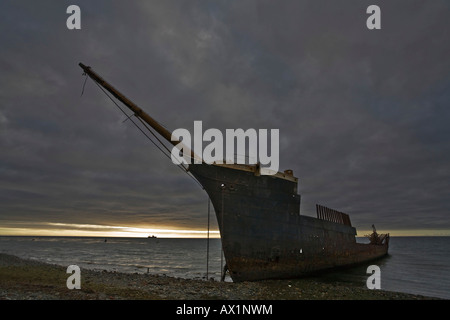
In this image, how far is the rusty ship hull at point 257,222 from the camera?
16188 mm

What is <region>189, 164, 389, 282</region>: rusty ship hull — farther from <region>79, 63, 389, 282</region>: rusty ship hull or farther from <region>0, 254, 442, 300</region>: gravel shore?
<region>0, 254, 442, 300</region>: gravel shore

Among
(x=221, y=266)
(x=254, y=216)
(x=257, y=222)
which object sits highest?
(x=254, y=216)

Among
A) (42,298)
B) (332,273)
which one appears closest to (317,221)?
(332,273)

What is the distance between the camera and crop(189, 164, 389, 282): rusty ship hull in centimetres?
1619

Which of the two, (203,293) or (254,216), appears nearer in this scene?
(203,293)

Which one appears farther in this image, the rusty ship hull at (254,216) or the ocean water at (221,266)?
the ocean water at (221,266)

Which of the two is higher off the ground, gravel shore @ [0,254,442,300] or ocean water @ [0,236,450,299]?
gravel shore @ [0,254,442,300]

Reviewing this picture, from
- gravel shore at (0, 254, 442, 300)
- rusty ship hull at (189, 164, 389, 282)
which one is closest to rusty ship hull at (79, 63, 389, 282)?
rusty ship hull at (189, 164, 389, 282)

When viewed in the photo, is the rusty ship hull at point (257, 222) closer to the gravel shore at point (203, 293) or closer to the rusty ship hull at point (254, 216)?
the rusty ship hull at point (254, 216)

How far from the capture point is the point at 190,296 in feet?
39.3

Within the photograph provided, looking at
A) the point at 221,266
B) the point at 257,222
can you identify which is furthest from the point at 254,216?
the point at 221,266

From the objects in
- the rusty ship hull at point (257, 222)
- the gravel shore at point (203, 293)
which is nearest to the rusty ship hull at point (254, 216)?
the rusty ship hull at point (257, 222)

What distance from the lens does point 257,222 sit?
16.8m

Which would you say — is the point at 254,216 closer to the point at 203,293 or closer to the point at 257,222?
the point at 257,222
